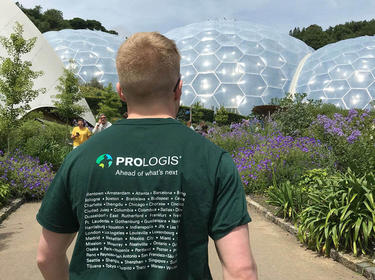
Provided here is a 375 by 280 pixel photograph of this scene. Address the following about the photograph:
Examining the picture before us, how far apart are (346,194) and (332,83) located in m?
24.8

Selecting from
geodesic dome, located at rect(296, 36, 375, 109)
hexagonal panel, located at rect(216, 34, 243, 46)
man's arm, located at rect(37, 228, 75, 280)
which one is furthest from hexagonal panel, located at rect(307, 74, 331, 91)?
man's arm, located at rect(37, 228, 75, 280)

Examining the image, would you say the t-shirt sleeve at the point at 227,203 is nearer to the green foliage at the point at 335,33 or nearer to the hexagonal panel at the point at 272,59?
the hexagonal panel at the point at 272,59

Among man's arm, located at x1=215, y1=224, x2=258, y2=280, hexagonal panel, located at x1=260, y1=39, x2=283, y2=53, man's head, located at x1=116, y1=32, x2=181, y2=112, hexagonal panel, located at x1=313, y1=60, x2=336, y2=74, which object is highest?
hexagonal panel, located at x1=260, y1=39, x2=283, y2=53

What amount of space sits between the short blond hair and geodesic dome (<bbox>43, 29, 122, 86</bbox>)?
32.5m

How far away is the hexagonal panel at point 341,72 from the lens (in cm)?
2756

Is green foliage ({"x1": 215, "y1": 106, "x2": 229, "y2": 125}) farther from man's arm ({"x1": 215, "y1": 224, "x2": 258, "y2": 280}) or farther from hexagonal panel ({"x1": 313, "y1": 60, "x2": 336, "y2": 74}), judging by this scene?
man's arm ({"x1": 215, "y1": 224, "x2": 258, "y2": 280})

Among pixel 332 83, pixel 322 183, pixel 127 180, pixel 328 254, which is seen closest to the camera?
pixel 127 180

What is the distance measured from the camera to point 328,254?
15.9 ft

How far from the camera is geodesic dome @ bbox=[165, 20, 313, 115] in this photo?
28906 mm

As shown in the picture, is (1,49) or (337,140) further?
(1,49)

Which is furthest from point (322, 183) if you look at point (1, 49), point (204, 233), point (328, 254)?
point (1, 49)

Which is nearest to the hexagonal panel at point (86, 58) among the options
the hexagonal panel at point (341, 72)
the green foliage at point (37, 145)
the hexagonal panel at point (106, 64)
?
the hexagonal panel at point (106, 64)

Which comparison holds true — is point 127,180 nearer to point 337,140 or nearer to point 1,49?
point 337,140

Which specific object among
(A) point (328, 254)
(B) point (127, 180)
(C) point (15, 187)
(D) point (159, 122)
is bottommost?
(C) point (15, 187)
